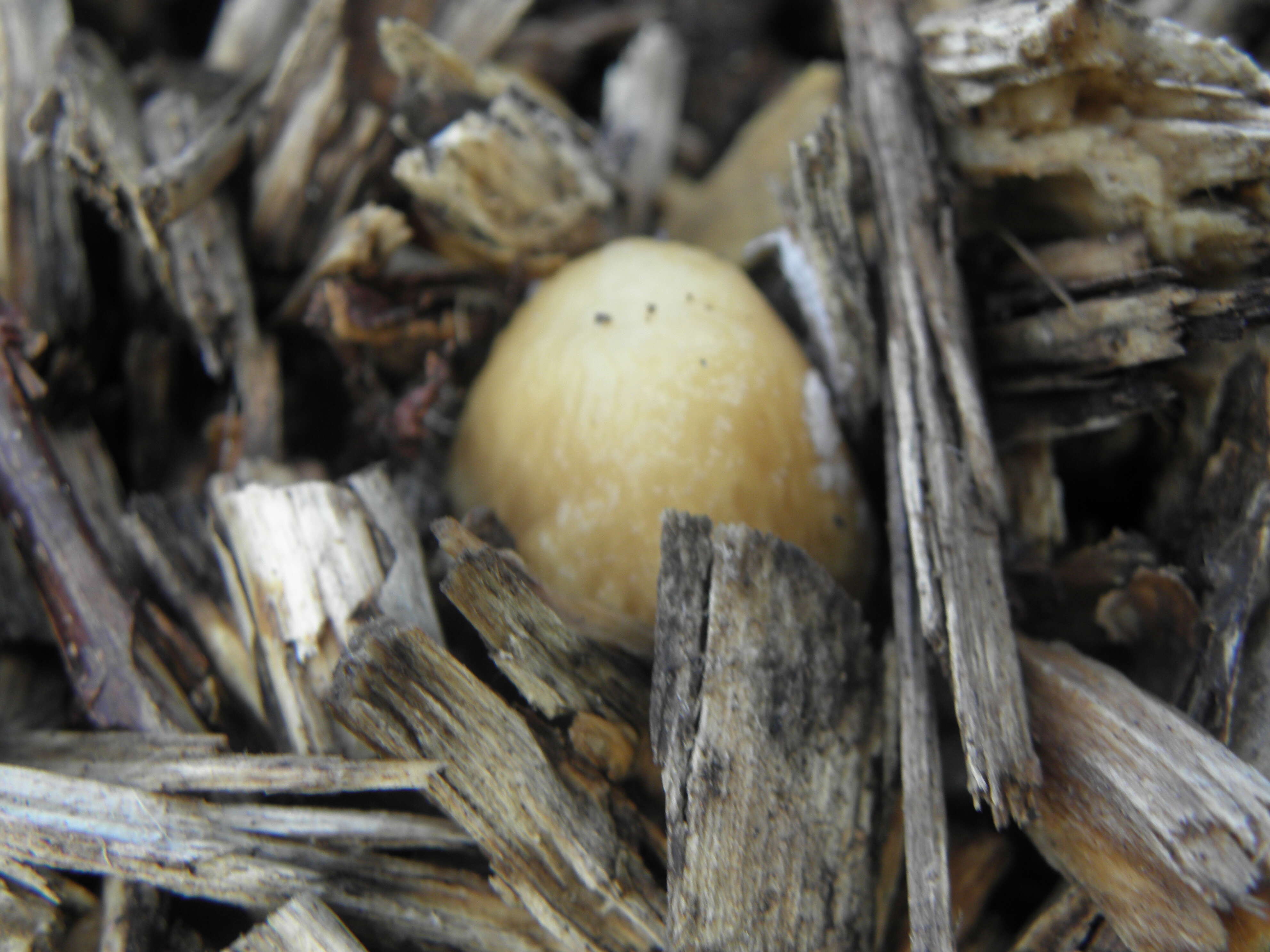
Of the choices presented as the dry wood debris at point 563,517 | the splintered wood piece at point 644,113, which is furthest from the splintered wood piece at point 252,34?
the splintered wood piece at point 644,113

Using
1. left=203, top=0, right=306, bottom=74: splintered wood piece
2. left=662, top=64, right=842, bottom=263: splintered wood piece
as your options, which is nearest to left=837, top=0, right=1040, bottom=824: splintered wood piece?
left=662, top=64, right=842, bottom=263: splintered wood piece

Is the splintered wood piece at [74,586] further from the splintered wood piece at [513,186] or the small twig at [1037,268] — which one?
the small twig at [1037,268]

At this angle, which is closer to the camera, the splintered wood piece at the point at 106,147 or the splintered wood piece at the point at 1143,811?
the splintered wood piece at the point at 1143,811

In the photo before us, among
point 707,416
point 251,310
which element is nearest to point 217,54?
point 251,310

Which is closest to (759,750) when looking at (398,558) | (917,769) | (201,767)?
(917,769)

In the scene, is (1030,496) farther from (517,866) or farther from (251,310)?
(251,310)

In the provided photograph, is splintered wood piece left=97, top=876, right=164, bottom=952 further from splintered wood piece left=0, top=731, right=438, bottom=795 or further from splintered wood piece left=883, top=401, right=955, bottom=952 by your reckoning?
splintered wood piece left=883, top=401, right=955, bottom=952
